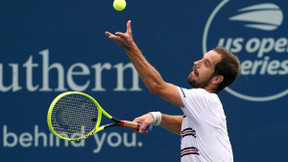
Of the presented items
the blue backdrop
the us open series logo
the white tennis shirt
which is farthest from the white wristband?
the us open series logo

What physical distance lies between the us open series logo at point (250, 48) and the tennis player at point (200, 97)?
92.1 inches

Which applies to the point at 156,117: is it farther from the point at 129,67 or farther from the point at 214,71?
the point at 129,67

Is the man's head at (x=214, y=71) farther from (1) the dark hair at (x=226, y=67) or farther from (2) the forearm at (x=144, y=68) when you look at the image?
(2) the forearm at (x=144, y=68)

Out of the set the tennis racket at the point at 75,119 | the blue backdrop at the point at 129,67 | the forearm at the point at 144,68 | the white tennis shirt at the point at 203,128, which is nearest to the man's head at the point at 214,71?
the white tennis shirt at the point at 203,128

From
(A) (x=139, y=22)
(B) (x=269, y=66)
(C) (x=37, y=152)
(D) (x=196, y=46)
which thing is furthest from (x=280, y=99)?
(C) (x=37, y=152)

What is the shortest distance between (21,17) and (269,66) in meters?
2.91

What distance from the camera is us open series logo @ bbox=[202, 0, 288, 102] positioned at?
7.18 metres

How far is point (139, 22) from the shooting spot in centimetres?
717

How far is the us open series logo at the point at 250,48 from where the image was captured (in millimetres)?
7184

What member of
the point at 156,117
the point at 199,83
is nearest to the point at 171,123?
the point at 156,117

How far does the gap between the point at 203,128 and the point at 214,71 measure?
1.53 ft

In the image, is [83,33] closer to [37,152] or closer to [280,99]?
[37,152]

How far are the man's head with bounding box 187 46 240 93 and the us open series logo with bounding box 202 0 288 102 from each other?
2.34 m

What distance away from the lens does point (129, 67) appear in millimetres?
7160
